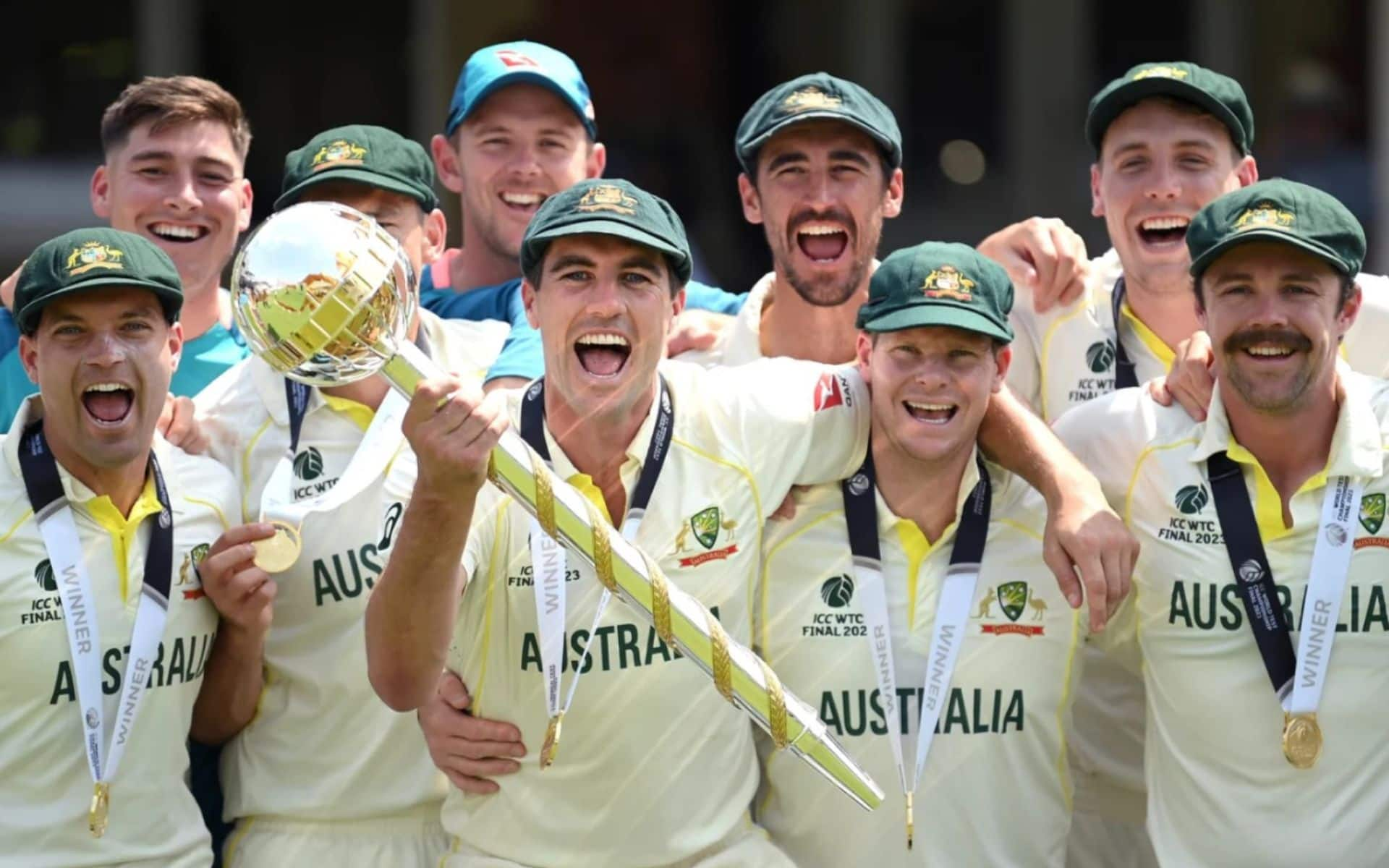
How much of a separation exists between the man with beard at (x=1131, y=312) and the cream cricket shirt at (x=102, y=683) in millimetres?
1917

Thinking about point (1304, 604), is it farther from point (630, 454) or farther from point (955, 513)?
point (630, 454)

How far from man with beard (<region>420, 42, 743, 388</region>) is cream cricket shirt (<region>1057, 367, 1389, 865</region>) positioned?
1522mm

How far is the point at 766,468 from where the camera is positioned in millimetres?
4480

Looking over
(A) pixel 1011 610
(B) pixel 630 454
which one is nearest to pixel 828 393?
(B) pixel 630 454

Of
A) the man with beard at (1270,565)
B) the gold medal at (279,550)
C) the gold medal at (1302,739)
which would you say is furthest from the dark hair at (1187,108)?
the gold medal at (279,550)

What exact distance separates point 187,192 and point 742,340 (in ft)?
4.41

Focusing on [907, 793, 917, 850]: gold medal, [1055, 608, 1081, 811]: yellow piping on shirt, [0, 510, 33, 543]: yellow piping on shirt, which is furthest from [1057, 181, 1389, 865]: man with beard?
[0, 510, 33, 543]: yellow piping on shirt

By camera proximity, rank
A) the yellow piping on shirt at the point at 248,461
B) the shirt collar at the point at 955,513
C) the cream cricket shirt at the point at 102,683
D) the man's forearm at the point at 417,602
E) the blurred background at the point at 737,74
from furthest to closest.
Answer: the blurred background at the point at 737,74 → the yellow piping on shirt at the point at 248,461 → the shirt collar at the point at 955,513 → the cream cricket shirt at the point at 102,683 → the man's forearm at the point at 417,602

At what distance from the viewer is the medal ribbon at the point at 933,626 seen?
4.41m

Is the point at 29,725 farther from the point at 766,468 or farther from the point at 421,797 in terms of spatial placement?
the point at 766,468

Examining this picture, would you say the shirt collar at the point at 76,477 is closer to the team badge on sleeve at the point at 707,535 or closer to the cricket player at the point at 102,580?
the cricket player at the point at 102,580

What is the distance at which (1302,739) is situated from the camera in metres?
4.32

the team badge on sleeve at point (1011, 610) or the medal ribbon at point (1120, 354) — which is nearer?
the team badge on sleeve at point (1011, 610)

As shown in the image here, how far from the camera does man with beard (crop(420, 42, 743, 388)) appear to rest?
552 cm
